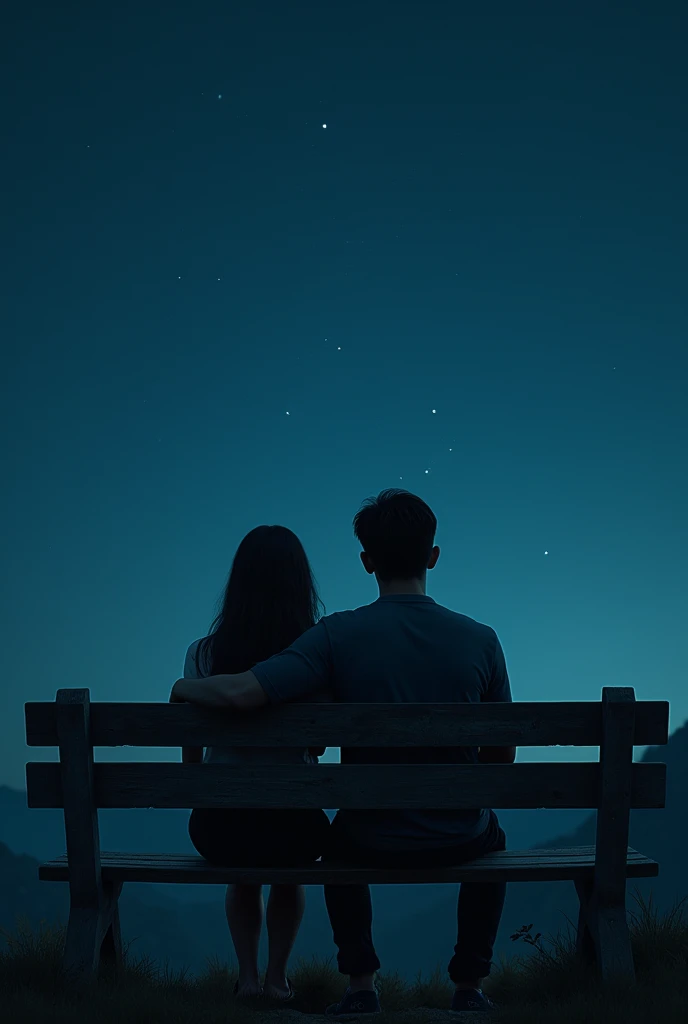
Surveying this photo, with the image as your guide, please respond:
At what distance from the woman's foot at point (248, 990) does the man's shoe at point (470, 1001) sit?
0.86 metres

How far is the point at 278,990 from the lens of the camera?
12.1 feet

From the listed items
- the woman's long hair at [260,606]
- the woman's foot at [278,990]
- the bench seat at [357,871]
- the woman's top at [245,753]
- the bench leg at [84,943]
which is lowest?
the woman's foot at [278,990]

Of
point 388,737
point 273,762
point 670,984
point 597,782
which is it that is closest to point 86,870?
point 273,762

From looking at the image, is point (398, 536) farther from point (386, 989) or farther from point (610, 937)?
point (386, 989)

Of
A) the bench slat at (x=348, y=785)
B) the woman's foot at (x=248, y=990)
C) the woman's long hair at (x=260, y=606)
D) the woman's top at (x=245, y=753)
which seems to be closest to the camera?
the bench slat at (x=348, y=785)

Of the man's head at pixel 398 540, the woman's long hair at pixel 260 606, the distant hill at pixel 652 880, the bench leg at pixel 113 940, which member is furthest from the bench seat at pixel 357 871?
the distant hill at pixel 652 880

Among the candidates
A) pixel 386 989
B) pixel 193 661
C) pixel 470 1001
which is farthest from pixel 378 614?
pixel 386 989

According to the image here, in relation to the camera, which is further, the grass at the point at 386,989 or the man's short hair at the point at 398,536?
the man's short hair at the point at 398,536

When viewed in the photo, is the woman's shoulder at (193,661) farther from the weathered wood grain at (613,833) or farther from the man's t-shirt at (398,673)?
the weathered wood grain at (613,833)

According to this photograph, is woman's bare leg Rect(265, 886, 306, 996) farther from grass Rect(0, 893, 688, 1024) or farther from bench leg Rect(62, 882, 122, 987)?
bench leg Rect(62, 882, 122, 987)

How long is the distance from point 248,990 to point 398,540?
2020mm

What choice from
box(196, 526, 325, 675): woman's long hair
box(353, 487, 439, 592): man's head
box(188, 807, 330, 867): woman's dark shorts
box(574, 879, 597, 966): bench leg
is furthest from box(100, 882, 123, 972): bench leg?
box(574, 879, 597, 966): bench leg

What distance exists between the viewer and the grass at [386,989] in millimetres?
2771

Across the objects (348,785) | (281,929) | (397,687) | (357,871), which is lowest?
(281,929)
